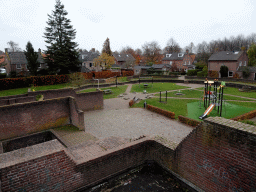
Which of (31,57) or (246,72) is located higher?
(31,57)

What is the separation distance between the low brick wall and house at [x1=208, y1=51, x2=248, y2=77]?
44.1 meters

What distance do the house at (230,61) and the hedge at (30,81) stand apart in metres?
39.3

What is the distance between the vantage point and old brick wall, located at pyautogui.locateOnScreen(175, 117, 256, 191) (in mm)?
4418

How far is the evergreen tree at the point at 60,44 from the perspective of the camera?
124 ft

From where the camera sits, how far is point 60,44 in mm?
38375

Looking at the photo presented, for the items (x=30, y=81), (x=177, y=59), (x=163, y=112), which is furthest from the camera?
(x=177, y=59)

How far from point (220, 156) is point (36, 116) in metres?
11.3

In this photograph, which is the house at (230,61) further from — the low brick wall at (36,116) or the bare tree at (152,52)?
the low brick wall at (36,116)

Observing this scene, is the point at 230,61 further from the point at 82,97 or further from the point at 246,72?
the point at 82,97

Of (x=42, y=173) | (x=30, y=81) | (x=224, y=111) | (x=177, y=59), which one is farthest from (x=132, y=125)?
(x=177, y=59)

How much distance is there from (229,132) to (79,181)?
5.02 m

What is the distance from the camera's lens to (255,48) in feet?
150

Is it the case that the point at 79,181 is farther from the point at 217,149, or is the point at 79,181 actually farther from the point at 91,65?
the point at 91,65

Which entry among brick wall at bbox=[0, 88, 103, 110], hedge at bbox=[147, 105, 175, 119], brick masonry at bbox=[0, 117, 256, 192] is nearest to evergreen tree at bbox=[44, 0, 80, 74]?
brick wall at bbox=[0, 88, 103, 110]
